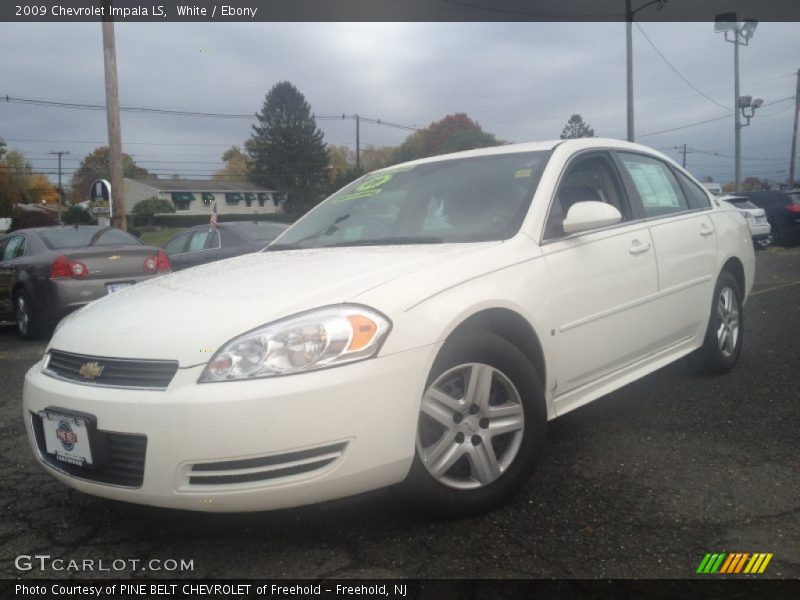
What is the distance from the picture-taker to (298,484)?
2.26 m

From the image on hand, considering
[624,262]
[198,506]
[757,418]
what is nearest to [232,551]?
[198,506]

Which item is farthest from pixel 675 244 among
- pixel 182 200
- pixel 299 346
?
pixel 182 200

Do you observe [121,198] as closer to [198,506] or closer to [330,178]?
[198,506]

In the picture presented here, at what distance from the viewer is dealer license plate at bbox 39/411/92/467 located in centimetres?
239

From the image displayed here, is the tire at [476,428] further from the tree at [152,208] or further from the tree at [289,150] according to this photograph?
the tree at [289,150]

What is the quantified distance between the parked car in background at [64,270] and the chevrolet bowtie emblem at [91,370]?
4848 mm

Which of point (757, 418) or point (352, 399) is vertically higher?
point (352, 399)

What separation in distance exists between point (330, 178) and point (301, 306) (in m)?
66.9

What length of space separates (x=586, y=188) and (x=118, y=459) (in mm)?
2681

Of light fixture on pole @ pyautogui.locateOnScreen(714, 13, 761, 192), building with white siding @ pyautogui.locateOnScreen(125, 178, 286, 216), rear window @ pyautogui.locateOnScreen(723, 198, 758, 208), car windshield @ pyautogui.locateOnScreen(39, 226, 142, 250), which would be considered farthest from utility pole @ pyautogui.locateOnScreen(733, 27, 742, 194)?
building with white siding @ pyautogui.locateOnScreen(125, 178, 286, 216)

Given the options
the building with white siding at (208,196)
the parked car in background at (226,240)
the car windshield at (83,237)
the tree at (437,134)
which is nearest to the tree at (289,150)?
the building with white siding at (208,196)

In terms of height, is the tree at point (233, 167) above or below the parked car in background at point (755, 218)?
above

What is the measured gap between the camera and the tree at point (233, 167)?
8181 centimetres
